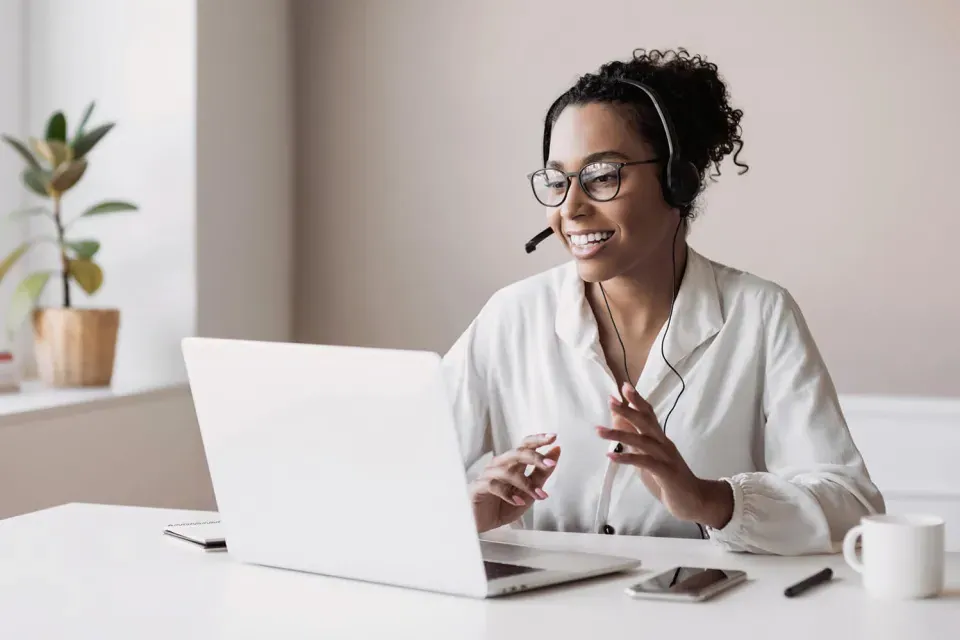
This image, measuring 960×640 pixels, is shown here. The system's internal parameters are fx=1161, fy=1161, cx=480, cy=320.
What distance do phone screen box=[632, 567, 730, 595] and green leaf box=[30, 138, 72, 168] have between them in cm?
197

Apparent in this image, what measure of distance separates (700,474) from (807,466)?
0.19 metres

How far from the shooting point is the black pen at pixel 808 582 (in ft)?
3.90

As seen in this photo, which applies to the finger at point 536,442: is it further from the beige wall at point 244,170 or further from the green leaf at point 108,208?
the beige wall at point 244,170

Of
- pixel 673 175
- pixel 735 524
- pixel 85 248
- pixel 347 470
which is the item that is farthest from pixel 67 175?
pixel 735 524

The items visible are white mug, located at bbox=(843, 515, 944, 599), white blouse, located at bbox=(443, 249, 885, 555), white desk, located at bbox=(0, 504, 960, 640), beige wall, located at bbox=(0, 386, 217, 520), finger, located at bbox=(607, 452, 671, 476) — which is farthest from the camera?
beige wall, located at bbox=(0, 386, 217, 520)

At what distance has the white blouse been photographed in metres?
1.70

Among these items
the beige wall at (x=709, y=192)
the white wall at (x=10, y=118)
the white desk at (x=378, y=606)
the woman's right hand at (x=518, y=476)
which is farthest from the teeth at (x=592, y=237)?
the white wall at (x=10, y=118)

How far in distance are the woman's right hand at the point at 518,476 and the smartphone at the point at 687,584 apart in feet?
0.72

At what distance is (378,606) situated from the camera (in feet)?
3.72

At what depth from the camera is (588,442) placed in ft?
5.91

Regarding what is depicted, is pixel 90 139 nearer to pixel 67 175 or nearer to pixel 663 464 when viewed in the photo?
pixel 67 175

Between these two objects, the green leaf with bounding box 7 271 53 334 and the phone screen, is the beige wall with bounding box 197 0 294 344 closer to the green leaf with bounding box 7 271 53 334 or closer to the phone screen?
the green leaf with bounding box 7 271 53 334

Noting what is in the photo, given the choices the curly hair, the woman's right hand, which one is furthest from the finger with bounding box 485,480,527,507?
the curly hair

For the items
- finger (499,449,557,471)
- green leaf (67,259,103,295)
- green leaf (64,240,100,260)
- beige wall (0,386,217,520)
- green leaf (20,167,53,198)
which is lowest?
beige wall (0,386,217,520)
